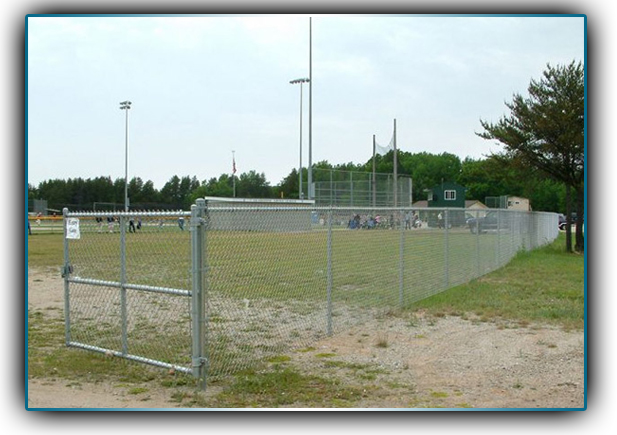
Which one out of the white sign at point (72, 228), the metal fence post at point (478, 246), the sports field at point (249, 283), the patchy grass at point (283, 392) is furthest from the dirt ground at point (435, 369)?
the metal fence post at point (478, 246)

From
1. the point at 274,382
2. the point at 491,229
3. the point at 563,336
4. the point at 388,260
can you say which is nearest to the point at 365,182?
the point at 491,229

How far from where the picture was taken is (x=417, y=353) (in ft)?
24.3

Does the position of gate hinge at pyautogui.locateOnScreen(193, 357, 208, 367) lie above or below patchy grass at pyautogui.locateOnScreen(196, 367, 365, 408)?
above

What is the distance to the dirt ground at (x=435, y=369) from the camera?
5707 mm

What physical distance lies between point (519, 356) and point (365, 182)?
30582 millimetres

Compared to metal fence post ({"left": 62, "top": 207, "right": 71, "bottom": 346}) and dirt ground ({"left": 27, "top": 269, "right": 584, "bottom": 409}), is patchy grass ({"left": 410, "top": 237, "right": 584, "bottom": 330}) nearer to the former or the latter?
dirt ground ({"left": 27, "top": 269, "right": 584, "bottom": 409})

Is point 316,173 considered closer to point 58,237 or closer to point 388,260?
point 58,237

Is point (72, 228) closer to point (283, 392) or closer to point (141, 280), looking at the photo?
point (141, 280)

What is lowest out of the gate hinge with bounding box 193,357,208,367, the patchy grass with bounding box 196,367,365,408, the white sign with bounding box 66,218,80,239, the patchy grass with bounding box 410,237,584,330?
the patchy grass with bounding box 196,367,365,408

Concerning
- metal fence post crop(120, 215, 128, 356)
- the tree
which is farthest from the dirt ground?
the tree

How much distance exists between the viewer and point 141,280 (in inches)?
405

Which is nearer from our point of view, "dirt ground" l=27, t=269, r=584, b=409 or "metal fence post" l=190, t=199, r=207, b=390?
"dirt ground" l=27, t=269, r=584, b=409

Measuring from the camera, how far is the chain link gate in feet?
19.6

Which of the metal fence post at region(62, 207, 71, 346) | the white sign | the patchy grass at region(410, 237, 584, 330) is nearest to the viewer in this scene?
the white sign
